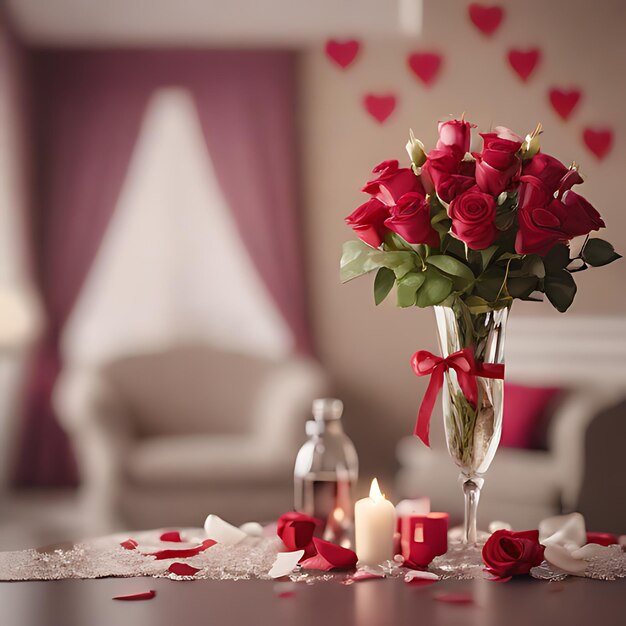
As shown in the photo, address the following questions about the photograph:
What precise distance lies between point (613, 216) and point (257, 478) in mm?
2103

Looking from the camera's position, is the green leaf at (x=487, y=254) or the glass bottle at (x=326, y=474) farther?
the glass bottle at (x=326, y=474)

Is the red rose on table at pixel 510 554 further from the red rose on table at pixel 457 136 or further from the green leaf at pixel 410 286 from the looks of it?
the red rose on table at pixel 457 136

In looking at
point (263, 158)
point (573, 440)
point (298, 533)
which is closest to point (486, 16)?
point (263, 158)

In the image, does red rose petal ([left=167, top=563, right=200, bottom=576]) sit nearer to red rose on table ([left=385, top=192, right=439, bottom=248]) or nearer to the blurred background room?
red rose on table ([left=385, top=192, right=439, bottom=248])

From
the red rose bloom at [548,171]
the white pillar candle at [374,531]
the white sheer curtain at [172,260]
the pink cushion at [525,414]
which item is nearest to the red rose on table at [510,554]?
the white pillar candle at [374,531]

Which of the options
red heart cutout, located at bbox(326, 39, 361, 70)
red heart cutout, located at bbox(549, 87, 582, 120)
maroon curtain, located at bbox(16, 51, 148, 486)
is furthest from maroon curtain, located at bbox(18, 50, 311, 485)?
red heart cutout, located at bbox(549, 87, 582, 120)

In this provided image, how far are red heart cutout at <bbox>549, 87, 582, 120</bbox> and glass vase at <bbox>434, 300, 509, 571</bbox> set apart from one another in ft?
10.5

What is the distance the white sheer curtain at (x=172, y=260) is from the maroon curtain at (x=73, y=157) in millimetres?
100

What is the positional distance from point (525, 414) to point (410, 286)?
2199 millimetres

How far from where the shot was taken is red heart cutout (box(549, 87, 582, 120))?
→ 4265mm

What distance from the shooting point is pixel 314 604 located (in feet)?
3.52

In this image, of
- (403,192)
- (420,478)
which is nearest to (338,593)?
(403,192)

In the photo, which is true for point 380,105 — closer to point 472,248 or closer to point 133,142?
point 133,142

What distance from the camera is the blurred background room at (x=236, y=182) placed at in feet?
14.6
